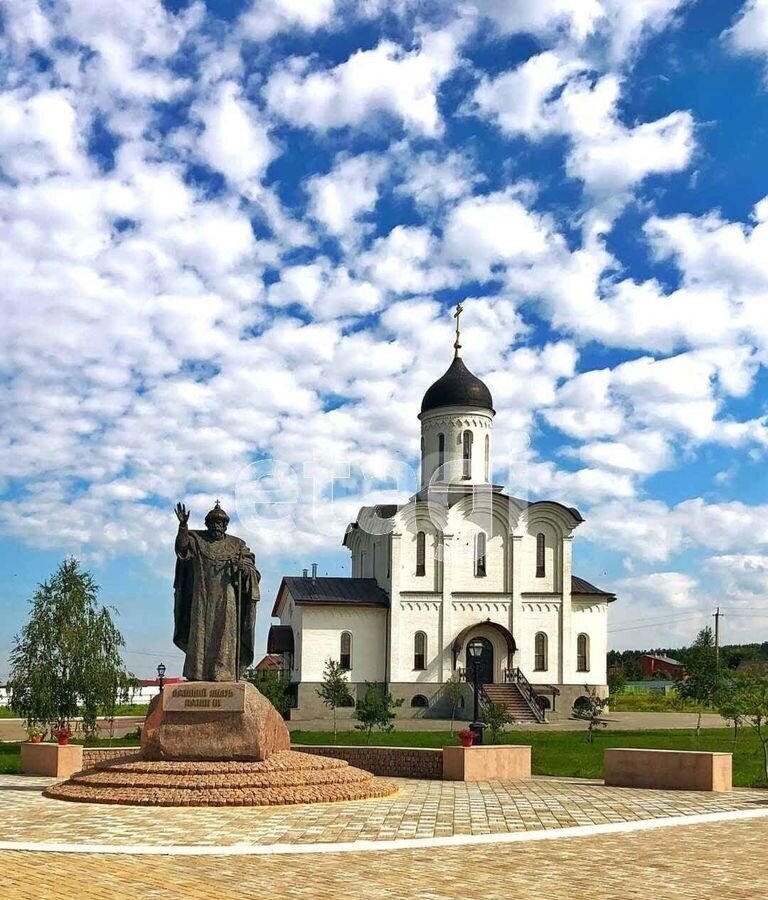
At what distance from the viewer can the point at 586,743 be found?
27.4m

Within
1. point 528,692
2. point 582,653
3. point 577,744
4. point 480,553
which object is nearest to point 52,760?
point 577,744

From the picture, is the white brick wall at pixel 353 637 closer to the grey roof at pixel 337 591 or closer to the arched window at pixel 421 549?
the grey roof at pixel 337 591

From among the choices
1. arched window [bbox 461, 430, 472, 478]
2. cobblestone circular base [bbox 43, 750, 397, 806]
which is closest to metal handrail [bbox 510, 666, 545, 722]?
arched window [bbox 461, 430, 472, 478]

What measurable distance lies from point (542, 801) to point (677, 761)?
3079mm

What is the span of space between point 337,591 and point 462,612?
17.7 ft

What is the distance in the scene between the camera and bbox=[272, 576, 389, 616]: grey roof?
4415cm

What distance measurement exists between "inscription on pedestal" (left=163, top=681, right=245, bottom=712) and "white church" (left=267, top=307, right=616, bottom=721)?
28952 millimetres

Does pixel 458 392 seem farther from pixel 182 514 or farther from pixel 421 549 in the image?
pixel 182 514

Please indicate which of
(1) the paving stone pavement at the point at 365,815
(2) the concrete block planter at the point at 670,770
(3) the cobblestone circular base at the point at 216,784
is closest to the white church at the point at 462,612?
(2) the concrete block planter at the point at 670,770

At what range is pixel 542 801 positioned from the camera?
14266 millimetres

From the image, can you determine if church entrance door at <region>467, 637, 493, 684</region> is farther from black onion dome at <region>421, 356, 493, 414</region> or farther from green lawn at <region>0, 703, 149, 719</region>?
green lawn at <region>0, 703, 149, 719</region>

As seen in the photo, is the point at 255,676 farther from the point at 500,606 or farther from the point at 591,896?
the point at 591,896

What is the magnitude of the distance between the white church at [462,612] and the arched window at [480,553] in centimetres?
4

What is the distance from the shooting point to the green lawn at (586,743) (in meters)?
19.3
